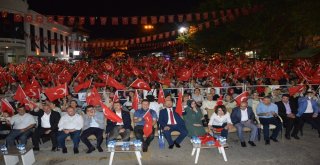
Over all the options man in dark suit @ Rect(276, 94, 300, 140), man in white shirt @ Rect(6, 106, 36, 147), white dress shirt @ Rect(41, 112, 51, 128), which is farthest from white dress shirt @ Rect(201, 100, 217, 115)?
man in white shirt @ Rect(6, 106, 36, 147)

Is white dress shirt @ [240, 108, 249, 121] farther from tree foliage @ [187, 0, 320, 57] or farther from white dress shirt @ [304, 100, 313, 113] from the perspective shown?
tree foliage @ [187, 0, 320, 57]

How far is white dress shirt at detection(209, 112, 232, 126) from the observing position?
9586mm

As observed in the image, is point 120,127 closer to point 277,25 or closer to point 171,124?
point 171,124

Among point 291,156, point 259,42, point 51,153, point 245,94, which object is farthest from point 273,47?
point 51,153

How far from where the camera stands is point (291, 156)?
8383 millimetres

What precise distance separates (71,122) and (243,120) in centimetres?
526

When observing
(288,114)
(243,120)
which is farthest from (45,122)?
(288,114)

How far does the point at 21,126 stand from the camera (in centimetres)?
955

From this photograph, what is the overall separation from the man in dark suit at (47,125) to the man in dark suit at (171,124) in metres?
3.21

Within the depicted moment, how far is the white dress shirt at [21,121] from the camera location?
956 centimetres

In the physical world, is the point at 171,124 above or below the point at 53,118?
below

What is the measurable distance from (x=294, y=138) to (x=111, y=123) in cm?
578

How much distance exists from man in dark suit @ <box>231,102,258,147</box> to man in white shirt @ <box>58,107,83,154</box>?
4722mm

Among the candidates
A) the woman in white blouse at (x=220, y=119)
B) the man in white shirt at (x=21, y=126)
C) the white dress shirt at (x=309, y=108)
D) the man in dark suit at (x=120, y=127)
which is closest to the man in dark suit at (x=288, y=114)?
the white dress shirt at (x=309, y=108)
